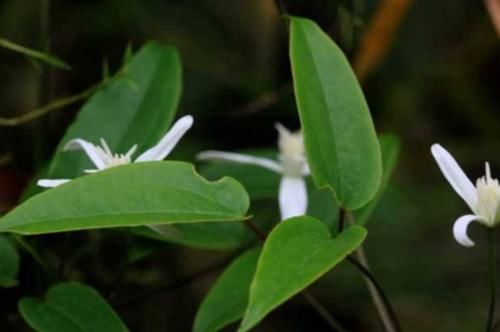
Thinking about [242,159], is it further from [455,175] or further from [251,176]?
[455,175]

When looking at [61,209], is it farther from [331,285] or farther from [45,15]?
[331,285]

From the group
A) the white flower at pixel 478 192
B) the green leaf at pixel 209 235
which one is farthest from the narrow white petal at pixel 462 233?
the green leaf at pixel 209 235

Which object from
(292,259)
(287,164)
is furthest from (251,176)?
(292,259)

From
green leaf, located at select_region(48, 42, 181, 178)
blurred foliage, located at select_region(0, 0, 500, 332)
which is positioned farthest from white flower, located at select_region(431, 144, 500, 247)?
blurred foliage, located at select_region(0, 0, 500, 332)

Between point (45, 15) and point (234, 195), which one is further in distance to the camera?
point (45, 15)

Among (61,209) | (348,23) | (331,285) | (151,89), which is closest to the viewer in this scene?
(61,209)

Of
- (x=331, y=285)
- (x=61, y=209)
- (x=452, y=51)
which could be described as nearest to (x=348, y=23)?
(x=331, y=285)

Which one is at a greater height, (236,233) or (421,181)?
(236,233)

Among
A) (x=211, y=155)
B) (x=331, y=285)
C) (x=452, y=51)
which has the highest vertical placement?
(x=211, y=155)
